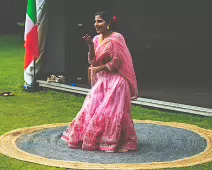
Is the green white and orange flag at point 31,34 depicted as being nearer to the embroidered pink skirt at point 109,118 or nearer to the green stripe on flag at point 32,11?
the green stripe on flag at point 32,11

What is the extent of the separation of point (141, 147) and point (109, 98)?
756mm

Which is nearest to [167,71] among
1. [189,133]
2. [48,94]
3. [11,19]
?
[48,94]

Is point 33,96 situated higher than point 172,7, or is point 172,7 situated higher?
point 172,7

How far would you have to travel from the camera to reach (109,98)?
279 inches

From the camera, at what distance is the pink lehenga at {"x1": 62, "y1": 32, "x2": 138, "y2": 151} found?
7.07 meters

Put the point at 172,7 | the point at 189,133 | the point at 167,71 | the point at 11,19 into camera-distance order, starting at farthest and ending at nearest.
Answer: the point at 11,19, the point at 172,7, the point at 167,71, the point at 189,133

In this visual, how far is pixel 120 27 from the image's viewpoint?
1619 centimetres

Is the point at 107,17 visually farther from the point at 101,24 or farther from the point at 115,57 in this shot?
the point at 115,57

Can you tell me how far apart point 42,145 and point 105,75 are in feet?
3.86

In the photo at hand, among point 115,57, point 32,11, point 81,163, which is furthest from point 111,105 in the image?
point 32,11

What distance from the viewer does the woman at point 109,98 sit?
7.08 meters

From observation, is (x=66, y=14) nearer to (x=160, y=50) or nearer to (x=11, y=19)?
(x=160, y=50)

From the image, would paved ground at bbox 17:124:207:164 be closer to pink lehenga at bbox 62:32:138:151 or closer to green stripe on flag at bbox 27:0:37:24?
pink lehenga at bbox 62:32:138:151

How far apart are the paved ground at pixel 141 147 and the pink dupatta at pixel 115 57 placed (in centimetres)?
77
